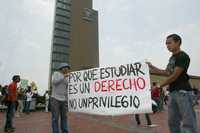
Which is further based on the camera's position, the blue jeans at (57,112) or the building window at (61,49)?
the building window at (61,49)

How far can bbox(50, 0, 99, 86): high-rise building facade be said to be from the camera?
95500mm

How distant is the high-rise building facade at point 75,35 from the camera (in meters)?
95.5

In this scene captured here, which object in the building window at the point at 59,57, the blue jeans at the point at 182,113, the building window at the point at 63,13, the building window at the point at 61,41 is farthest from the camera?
the building window at the point at 63,13

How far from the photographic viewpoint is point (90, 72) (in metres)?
7.70

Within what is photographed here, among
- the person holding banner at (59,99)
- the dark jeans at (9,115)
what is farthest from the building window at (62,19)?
the person holding banner at (59,99)

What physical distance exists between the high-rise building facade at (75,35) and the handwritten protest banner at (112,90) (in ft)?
276

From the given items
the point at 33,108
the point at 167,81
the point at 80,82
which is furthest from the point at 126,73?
the point at 33,108

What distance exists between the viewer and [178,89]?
4457 millimetres

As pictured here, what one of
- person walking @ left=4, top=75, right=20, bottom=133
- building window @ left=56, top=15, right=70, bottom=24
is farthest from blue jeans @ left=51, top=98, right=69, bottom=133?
building window @ left=56, top=15, right=70, bottom=24

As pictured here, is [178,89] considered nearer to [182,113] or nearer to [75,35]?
[182,113]

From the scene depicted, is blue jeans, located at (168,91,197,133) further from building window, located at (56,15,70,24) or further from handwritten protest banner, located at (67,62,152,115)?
building window, located at (56,15,70,24)

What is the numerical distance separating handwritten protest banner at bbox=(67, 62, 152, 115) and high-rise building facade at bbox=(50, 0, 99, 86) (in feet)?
276

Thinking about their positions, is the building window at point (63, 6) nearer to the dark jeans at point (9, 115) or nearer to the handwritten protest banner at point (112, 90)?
the dark jeans at point (9, 115)

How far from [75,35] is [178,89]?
319ft
